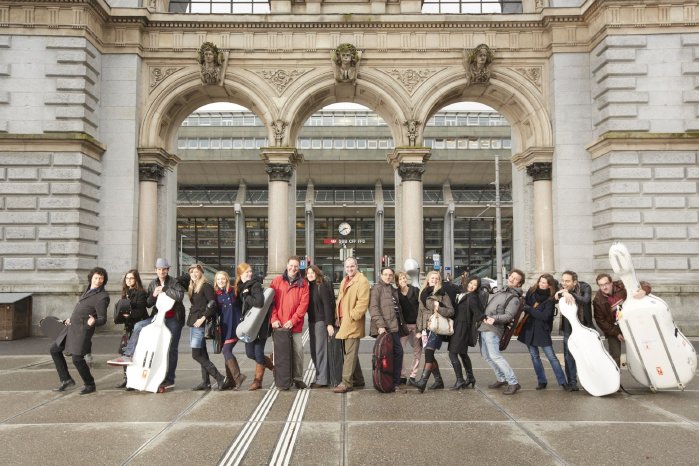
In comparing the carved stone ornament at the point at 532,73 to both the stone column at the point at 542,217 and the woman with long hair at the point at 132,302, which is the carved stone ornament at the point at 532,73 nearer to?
the stone column at the point at 542,217

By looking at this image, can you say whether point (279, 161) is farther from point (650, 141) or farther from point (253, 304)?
point (650, 141)

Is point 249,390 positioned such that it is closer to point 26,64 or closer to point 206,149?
point 26,64

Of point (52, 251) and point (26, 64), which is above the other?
point (26, 64)

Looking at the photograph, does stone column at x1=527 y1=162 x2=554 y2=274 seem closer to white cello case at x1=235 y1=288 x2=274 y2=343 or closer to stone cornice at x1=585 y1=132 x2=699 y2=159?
stone cornice at x1=585 y1=132 x2=699 y2=159

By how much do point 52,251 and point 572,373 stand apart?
15.0 m

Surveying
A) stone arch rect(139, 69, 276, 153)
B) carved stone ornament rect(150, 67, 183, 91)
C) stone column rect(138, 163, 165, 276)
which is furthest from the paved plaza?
carved stone ornament rect(150, 67, 183, 91)

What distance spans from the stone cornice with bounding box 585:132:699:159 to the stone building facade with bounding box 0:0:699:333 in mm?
43

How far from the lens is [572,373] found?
29.6 feet

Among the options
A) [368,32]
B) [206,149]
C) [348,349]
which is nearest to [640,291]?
[348,349]

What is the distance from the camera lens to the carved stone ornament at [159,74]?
1956cm

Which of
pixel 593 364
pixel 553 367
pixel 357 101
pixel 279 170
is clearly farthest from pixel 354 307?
pixel 357 101

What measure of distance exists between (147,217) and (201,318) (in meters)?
11.5

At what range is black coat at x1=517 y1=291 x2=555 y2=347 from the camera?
29.6 feet

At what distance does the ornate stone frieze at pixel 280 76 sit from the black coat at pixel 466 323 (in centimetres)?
1297
